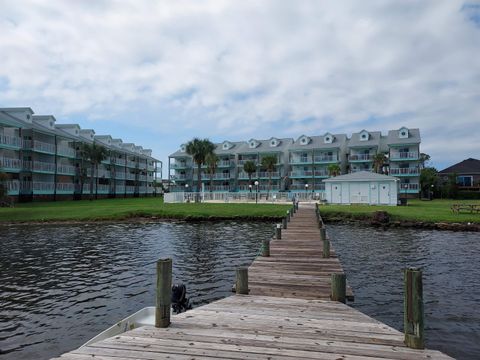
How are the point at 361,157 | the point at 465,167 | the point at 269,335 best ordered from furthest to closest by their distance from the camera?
the point at 465,167, the point at 361,157, the point at 269,335

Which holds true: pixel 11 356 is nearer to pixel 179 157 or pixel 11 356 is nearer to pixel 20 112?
pixel 20 112

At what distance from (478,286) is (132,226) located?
27.7 m

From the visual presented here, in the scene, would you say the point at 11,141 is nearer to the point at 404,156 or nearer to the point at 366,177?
the point at 366,177

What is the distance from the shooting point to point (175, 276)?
1512 centimetres

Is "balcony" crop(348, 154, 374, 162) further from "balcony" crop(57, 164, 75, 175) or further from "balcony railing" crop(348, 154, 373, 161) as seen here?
"balcony" crop(57, 164, 75, 175)

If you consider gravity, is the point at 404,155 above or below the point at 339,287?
above

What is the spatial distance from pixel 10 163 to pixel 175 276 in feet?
140

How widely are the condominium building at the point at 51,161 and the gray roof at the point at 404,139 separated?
54.6 metres

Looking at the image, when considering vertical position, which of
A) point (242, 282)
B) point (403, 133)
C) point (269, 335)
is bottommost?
point (269, 335)

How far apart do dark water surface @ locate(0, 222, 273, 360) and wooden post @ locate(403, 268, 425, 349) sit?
23.7ft

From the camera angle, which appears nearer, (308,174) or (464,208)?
(464,208)

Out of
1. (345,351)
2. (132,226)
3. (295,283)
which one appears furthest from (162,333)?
(132,226)

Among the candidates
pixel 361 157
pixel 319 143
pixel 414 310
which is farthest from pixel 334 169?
pixel 414 310

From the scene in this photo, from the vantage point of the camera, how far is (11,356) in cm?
797
